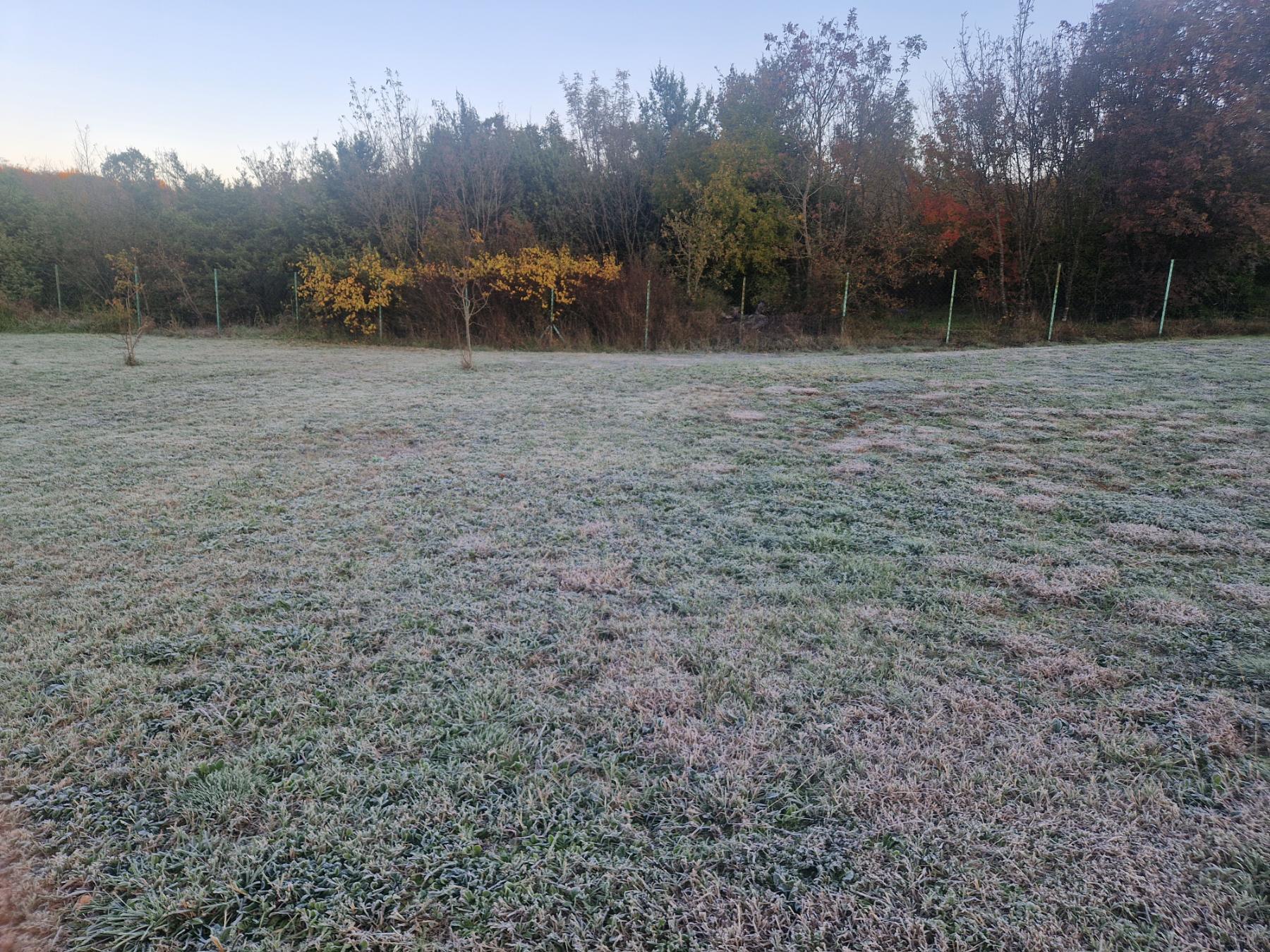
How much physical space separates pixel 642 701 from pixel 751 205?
15.6m

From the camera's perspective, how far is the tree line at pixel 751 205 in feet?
41.9

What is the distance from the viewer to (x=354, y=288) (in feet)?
43.1

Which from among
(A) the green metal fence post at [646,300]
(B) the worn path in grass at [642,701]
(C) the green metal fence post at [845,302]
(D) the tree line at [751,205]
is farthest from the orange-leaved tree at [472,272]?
(B) the worn path in grass at [642,701]

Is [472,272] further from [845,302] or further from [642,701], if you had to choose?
[642,701]

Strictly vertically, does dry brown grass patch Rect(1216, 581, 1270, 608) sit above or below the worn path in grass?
above

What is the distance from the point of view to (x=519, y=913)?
1.09 m

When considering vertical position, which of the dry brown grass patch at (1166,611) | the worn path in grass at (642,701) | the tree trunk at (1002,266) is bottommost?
the worn path in grass at (642,701)

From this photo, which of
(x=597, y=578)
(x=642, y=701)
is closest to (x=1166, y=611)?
(x=642, y=701)

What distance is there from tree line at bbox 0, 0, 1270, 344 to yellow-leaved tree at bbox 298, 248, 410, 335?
55 millimetres

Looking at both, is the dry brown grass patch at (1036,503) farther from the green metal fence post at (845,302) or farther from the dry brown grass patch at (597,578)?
the green metal fence post at (845,302)

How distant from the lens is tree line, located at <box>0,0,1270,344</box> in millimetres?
12781

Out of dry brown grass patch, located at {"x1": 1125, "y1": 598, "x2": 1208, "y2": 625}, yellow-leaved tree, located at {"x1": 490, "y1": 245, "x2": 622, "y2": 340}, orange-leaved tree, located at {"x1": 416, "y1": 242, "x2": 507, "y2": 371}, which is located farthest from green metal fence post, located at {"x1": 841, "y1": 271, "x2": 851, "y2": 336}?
dry brown grass patch, located at {"x1": 1125, "y1": 598, "x2": 1208, "y2": 625}

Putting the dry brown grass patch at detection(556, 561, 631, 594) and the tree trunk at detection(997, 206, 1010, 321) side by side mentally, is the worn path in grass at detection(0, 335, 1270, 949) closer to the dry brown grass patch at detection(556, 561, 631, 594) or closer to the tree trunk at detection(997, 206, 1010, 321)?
the dry brown grass patch at detection(556, 561, 631, 594)

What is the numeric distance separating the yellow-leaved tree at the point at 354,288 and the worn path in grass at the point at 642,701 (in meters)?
9.87
